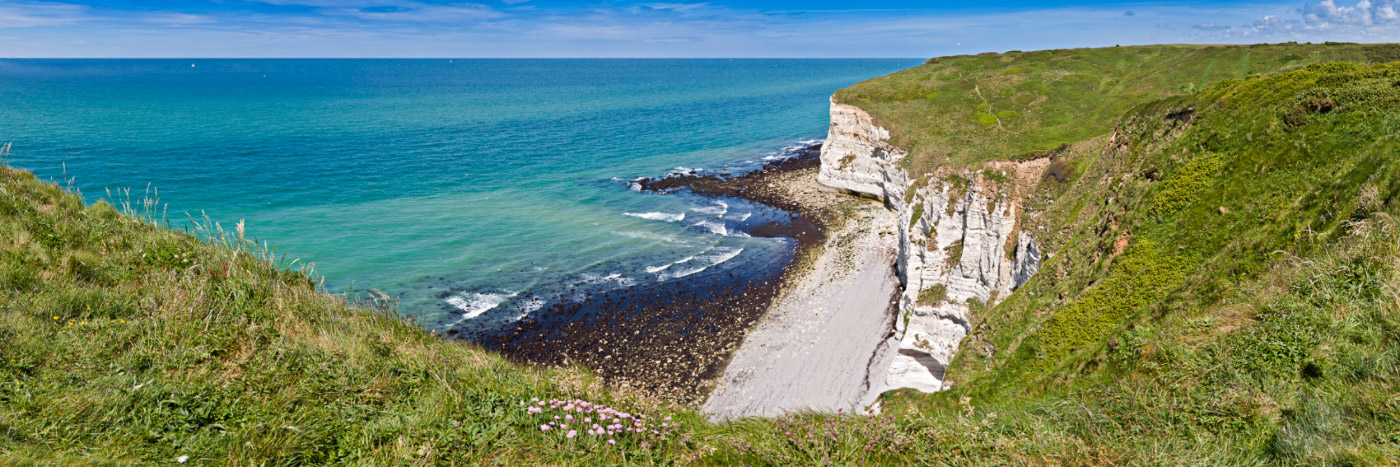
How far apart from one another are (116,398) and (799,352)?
2463 centimetres

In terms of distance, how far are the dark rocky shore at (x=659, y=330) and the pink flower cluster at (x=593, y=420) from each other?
16.9 metres

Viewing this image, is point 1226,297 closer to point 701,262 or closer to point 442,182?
point 701,262

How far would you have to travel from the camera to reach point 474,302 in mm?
33125

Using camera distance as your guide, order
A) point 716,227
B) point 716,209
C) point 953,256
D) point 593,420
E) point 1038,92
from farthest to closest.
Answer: point 716,209 < point 1038,92 < point 716,227 < point 953,256 < point 593,420

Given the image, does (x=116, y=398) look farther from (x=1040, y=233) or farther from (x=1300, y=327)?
(x=1040, y=233)

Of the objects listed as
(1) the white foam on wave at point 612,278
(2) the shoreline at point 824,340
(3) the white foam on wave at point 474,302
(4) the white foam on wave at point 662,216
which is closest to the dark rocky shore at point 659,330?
(1) the white foam on wave at point 612,278

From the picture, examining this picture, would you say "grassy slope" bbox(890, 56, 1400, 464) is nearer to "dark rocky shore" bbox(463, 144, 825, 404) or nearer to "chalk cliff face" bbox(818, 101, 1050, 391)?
"chalk cliff face" bbox(818, 101, 1050, 391)

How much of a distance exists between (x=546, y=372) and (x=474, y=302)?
1049 inches

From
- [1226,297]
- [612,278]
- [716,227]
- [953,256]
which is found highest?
[1226,297]

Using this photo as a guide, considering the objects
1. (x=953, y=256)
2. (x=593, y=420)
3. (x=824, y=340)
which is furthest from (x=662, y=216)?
(x=593, y=420)

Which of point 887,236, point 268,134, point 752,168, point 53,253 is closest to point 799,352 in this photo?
point 887,236

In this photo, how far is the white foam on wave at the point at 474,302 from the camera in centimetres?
3203

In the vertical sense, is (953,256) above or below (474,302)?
above

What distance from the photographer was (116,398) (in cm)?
618
